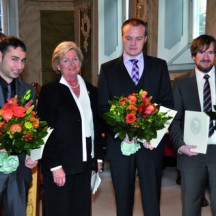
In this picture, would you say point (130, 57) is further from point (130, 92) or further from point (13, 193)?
point (13, 193)

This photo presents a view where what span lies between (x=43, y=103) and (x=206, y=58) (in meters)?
1.22

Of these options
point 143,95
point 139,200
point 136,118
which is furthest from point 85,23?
point 136,118

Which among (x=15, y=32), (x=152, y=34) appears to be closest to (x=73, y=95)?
(x=152, y=34)

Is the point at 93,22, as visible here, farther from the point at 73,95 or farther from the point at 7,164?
the point at 7,164

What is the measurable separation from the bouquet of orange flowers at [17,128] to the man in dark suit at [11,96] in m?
0.24

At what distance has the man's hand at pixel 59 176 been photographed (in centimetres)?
296

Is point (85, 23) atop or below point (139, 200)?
atop

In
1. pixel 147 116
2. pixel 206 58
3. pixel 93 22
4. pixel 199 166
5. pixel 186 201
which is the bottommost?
pixel 186 201

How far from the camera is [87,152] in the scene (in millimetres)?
3102

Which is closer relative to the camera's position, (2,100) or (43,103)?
(2,100)

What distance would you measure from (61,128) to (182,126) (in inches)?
37.2

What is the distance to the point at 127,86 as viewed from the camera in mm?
3090

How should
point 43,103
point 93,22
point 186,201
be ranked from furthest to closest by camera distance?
point 93,22
point 186,201
point 43,103

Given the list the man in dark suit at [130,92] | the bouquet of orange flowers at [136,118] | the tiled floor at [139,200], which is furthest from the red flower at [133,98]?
the tiled floor at [139,200]
